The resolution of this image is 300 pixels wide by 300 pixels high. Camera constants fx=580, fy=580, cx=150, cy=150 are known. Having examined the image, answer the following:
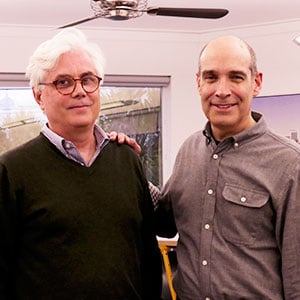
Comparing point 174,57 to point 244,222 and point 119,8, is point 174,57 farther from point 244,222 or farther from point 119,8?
point 244,222

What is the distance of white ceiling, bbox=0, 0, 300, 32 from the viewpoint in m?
4.36

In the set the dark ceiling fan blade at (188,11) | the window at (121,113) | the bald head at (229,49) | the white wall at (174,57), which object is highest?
the dark ceiling fan blade at (188,11)

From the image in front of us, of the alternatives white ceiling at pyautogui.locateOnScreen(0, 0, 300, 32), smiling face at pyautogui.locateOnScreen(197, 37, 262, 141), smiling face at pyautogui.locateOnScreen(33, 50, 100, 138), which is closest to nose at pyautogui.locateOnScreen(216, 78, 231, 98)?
smiling face at pyautogui.locateOnScreen(197, 37, 262, 141)

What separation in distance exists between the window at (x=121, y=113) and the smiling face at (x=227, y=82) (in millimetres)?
3444

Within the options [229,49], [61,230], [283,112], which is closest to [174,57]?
[283,112]

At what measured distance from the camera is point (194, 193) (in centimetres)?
195

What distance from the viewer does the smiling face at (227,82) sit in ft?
6.08

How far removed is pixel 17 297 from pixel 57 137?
0.51m

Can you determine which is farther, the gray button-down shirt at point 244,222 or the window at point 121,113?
the window at point 121,113

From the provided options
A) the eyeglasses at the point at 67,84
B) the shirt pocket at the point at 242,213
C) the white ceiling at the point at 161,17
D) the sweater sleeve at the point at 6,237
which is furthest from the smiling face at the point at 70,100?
the white ceiling at the point at 161,17

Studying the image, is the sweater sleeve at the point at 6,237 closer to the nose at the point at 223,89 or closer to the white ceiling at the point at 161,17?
the nose at the point at 223,89

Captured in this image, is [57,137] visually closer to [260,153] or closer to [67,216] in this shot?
[67,216]

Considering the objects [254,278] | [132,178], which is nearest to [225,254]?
[254,278]

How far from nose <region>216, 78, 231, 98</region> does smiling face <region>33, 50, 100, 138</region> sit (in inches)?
15.8
